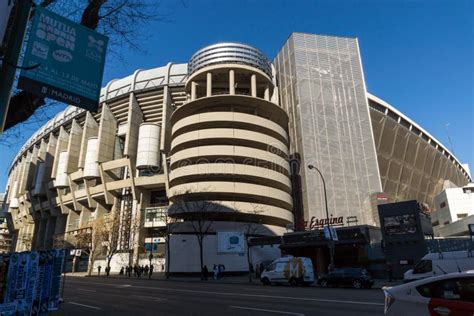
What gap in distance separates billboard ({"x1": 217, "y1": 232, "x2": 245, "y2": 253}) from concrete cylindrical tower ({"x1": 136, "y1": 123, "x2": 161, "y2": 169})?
2506cm

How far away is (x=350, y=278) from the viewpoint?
21.5 m

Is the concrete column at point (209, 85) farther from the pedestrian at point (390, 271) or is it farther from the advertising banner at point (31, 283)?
the advertising banner at point (31, 283)

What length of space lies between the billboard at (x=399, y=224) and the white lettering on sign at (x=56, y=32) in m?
25.8

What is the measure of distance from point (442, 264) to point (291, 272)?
10.2 m

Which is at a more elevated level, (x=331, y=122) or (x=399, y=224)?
(x=331, y=122)

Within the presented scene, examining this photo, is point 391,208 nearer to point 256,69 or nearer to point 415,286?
point 415,286

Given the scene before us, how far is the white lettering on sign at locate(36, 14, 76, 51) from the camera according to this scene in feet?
21.0

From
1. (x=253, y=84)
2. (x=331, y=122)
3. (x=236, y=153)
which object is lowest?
(x=236, y=153)

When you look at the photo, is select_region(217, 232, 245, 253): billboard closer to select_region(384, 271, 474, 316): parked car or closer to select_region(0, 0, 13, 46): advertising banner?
select_region(384, 271, 474, 316): parked car

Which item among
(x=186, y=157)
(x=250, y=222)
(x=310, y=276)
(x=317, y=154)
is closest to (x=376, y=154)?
(x=317, y=154)

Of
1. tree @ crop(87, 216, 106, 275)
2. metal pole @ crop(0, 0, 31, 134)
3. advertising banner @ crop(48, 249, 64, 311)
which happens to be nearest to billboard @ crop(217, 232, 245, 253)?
tree @ crop(87, 216, 106, 275)

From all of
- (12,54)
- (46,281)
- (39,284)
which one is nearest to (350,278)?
(46,281)

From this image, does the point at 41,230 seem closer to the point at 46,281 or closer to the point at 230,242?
the point at 230,242

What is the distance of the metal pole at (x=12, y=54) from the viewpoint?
5234 millimetres
